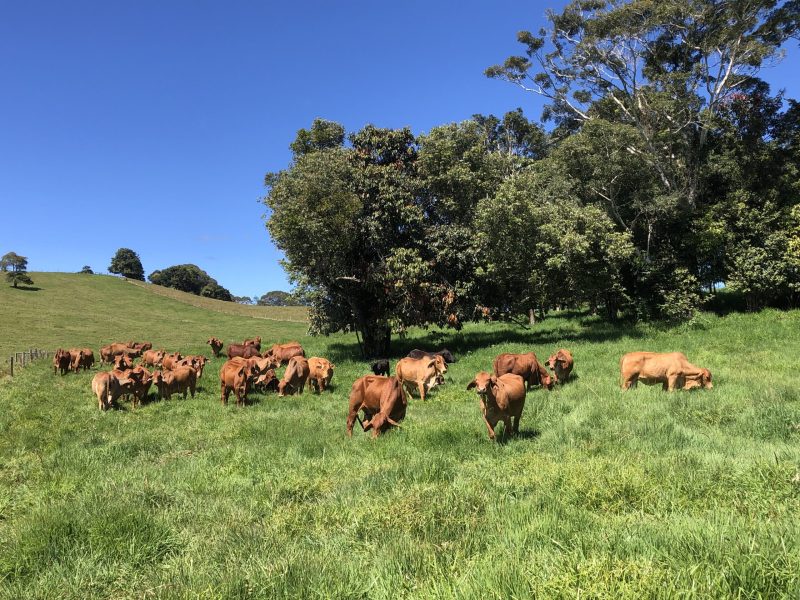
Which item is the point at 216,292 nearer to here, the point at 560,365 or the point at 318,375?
the point at 318,375

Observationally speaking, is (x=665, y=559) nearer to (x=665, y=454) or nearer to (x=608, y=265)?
(x=665, y=454)

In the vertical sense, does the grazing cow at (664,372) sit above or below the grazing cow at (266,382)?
above

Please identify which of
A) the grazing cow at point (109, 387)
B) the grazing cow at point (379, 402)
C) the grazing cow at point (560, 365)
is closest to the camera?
the grazing cow at point (379, 402)

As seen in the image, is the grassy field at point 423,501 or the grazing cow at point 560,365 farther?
the grazing cow at point 560,365

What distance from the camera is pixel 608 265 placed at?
24531mm

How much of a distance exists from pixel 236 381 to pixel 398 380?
7.07 metres

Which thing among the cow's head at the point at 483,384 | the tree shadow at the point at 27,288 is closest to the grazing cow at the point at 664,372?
the cow's head at the point at 483,384

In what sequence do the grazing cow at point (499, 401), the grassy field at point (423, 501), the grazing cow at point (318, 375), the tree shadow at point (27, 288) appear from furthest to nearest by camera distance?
1. the tree shadow at point (27, 288)
2. the grazing cow at point (318, 375)
3. the grazing cow at point (499, 401)
4. the grassy field at point (423, 501)

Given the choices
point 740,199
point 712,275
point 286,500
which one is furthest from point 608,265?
point 286,500

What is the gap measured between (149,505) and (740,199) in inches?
1168

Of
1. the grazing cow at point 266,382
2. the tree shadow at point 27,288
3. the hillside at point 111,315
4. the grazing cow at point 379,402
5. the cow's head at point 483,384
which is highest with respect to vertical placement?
the tree shadow at point 27,288

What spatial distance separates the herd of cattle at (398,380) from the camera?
8.66 m

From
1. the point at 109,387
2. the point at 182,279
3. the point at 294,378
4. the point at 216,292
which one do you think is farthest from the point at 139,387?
the point at 182,279

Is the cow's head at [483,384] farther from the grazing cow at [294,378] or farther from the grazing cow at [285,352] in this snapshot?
the grazing cow at [285,352]
